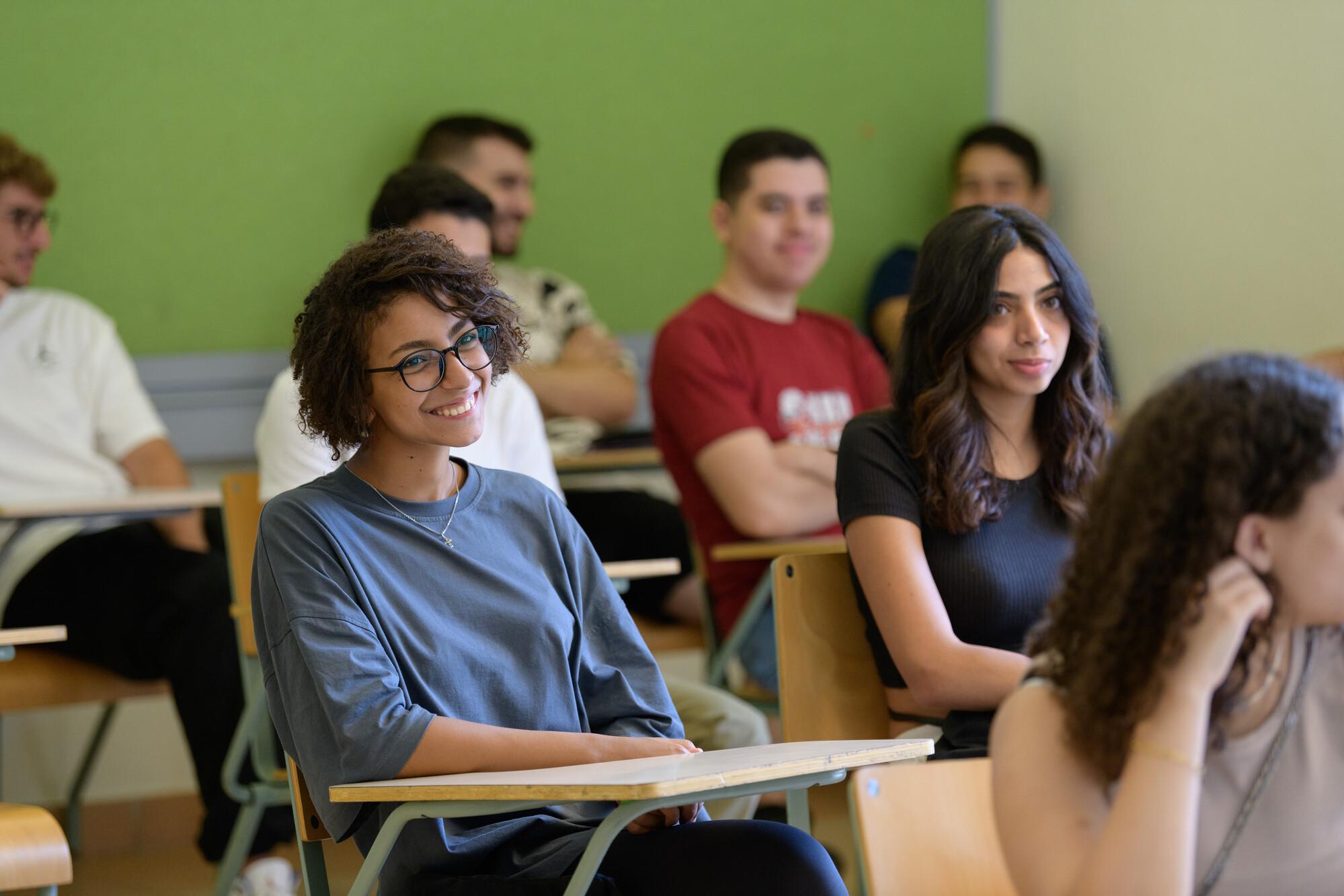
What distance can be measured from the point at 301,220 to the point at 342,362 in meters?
2.14

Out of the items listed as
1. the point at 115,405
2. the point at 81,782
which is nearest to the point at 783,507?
the point at 115,405

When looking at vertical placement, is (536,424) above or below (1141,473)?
below

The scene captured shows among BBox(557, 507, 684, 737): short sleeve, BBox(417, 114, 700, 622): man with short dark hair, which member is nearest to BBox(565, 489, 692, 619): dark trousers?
BBox(417, 114, 700, 622): man with short dark hair

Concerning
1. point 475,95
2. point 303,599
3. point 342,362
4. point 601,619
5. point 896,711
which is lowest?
point 896,711

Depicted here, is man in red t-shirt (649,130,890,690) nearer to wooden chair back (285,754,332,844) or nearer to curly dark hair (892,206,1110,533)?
curly dark hair (892,206,1110,533)

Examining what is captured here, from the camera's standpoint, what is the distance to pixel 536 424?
2611 millimetres

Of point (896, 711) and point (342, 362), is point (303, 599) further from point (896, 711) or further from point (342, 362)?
point (896, 711)

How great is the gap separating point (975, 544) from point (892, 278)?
218 centimetres

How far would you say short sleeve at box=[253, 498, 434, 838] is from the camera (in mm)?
1440

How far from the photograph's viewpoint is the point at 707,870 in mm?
1458

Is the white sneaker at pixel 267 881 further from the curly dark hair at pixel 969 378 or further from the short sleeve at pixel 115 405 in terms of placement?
the curly dark hair at pixel 969 378

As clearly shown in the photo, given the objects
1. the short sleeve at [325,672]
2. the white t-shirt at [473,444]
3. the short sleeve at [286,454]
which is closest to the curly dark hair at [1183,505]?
the short sleeve at [325,672]

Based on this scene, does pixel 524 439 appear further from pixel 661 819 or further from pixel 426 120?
pixel 426 120

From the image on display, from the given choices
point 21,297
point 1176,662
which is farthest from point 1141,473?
point 21,297
